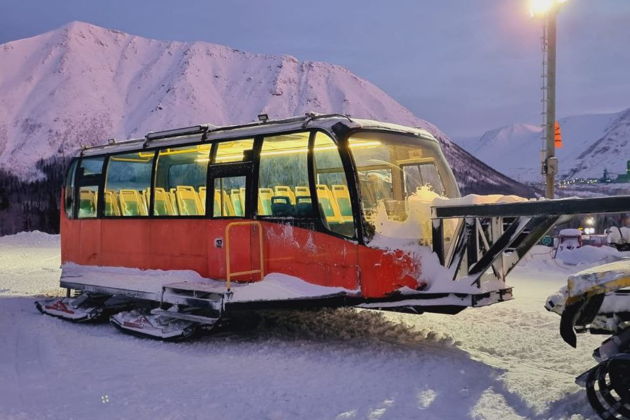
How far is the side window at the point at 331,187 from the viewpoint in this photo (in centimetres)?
710

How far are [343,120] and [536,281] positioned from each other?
26.9 feet

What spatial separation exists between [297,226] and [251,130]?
1630 mm

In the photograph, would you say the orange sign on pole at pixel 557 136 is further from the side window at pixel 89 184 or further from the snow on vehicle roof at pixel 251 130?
the side window at pixel 89 184

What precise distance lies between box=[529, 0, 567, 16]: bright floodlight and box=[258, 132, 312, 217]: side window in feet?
33.2

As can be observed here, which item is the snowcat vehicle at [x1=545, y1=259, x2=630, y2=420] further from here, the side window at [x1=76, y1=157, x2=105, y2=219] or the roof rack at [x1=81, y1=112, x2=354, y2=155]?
the side window at [x1=76, y1=157, x2=105, y2=219]

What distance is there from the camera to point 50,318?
9.88 m

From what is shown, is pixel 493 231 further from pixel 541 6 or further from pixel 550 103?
pixel 541 6

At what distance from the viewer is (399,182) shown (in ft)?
26.2

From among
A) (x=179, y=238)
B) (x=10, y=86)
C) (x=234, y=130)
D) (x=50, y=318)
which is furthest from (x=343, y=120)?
(x=10, y=86)

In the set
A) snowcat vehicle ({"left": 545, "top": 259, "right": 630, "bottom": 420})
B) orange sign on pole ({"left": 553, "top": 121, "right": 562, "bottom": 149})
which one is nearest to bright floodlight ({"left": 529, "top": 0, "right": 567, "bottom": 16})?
orange sign on pole ({"left": 553, "top": 121, "right": 562, "bottom": 149})

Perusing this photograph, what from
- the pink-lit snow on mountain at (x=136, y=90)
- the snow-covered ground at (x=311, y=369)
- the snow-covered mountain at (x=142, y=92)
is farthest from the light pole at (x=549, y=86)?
the pink-lit snow on mountain at (x=136, y=90)

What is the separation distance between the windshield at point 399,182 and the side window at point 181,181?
2.59 metres

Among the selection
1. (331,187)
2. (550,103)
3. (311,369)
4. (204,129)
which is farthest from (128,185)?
(550,103)

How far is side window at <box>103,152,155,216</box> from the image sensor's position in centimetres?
961
